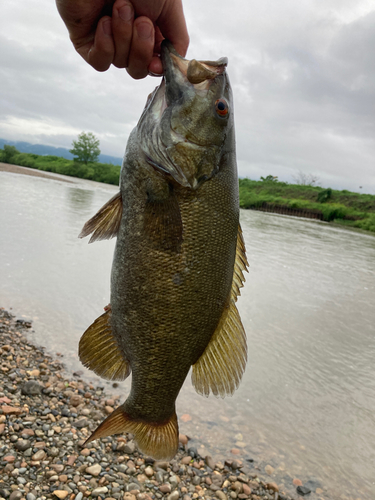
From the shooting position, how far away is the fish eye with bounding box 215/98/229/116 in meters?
1.91

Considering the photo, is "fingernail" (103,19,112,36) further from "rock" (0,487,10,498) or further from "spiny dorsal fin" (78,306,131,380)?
"rock" (0,487,10,498)

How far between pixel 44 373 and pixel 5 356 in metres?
0.52

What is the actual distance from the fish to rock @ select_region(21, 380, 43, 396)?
2196 millimetres

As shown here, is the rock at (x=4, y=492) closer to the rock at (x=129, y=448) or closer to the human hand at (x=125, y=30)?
the rock at (x=129, y=448)

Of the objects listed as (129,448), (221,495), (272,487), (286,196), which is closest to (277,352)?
(272,487)

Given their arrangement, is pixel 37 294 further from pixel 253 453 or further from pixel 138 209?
pixel 138 209

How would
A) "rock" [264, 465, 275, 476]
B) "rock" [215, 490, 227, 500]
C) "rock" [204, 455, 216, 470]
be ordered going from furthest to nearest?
"rock" [264, 465, 275, 476]
"rock" [204, 455, 216, 470]
"rock" [215, 490, 227, 500]

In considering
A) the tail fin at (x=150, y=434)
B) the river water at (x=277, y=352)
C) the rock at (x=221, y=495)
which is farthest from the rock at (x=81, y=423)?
the tail fin at (x=150, y=434)

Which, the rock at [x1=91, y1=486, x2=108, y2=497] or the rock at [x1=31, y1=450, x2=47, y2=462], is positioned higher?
the rock at [x1=31, y1=450, x2=47, y2=462]

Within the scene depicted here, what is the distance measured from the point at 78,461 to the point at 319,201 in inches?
1915

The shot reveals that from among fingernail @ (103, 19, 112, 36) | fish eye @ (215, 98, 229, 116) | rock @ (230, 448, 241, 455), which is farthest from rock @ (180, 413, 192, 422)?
fingernail @ (103, 19, 112, 36)

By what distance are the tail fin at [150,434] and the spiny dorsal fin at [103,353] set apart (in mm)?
221

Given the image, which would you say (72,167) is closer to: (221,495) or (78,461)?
(78,461)

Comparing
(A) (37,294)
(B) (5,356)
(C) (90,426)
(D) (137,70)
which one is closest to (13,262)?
(A) (37,294)
